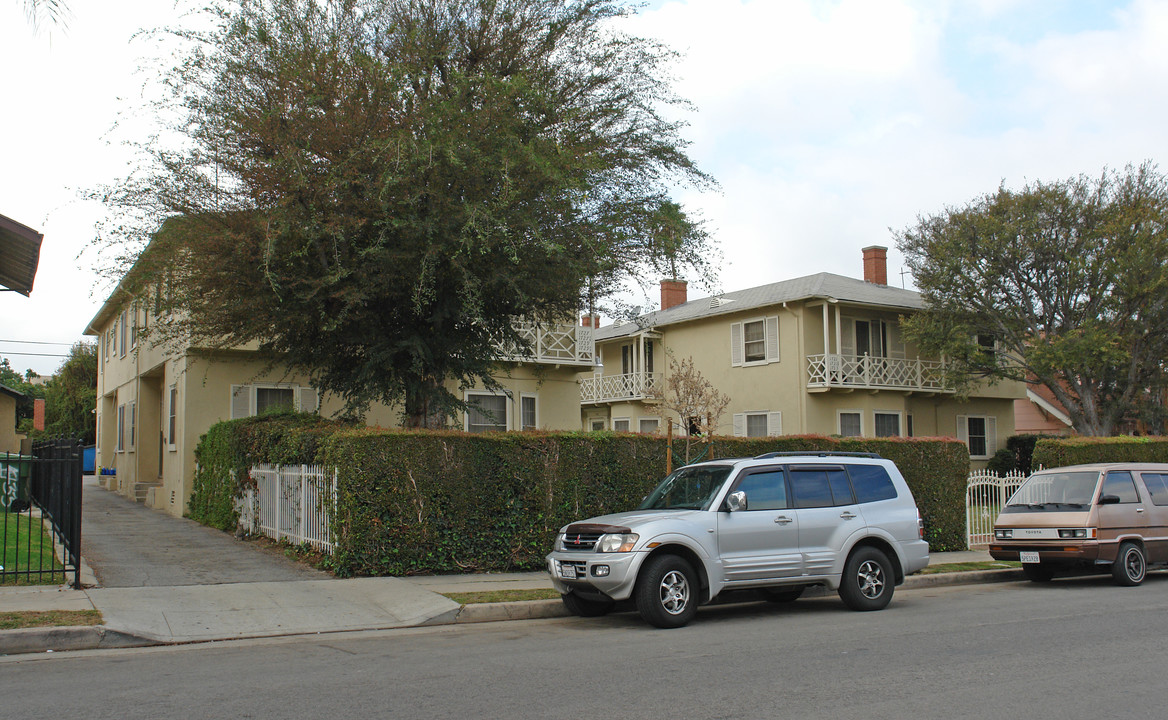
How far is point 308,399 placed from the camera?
2225cm

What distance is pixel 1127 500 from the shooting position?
1402 cm

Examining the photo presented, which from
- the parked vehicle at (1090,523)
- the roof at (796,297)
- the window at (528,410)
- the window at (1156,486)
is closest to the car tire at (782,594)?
the parked vehicle at (1090,523)

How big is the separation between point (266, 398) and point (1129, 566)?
690 inches

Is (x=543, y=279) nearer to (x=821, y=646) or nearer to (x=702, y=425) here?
(x=702, y=425)

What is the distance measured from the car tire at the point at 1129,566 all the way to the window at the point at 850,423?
1676 centimetres

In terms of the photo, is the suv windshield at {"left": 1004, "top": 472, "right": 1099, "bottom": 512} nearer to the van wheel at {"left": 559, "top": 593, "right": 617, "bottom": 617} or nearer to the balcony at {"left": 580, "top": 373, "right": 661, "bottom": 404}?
the van wheel at {"left": 559, "top": 593, "right": 617, "bottom": 617}

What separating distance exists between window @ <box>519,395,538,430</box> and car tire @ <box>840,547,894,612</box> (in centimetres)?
1444

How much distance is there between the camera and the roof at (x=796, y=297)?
3009 centimetres

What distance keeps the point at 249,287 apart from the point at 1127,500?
44.6 feet

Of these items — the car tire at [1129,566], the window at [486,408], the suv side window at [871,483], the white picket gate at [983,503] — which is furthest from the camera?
the window at [486,408]

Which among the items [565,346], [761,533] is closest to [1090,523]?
[761,533]

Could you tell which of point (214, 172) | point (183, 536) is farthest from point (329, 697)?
point (183, 536)

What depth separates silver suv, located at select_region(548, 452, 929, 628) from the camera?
9852 millimetres

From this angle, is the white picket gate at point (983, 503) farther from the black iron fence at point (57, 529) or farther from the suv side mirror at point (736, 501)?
the black iron fence at point (57, 529)
